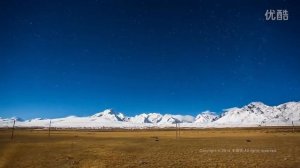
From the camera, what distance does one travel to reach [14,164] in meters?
35.7

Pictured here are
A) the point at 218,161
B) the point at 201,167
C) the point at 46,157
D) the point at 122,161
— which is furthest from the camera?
the point at 46,157

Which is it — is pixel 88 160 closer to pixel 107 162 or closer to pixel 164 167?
pixel 107 162

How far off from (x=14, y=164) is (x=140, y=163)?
48.5 ft

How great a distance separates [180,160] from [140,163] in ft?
15.8

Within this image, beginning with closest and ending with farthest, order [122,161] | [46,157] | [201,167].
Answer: [201,167] < [122,161] < [46,157]

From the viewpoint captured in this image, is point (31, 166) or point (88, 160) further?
point (88, 160)

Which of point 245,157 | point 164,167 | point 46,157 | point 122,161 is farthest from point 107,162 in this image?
point 245,157

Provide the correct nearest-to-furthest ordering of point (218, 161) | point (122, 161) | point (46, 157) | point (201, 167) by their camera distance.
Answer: point (201, 167) → point (218, 161) → point (122, 161) → point (46, 157)

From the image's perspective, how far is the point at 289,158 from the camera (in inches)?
1394

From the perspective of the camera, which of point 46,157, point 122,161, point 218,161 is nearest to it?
point 218,161

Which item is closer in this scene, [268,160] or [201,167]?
[201,167]

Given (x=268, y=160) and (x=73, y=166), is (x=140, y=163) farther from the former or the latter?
(x=268, y=160)

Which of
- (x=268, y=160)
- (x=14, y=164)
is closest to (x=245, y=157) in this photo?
(x=268, y=160)

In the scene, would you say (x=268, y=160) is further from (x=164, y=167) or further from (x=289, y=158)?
(x=164, y=167)
